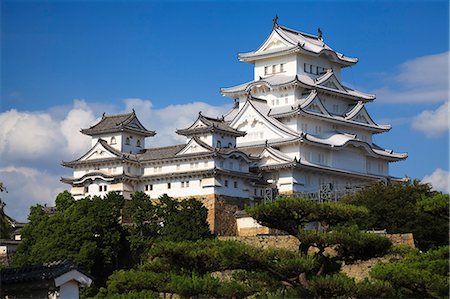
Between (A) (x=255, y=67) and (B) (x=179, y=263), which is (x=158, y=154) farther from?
(B) (x=179, y=263)

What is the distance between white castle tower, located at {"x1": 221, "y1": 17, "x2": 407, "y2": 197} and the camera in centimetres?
4878

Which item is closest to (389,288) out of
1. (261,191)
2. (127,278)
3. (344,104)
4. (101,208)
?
(127,278)

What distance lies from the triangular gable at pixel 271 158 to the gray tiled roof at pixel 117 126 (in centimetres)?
668

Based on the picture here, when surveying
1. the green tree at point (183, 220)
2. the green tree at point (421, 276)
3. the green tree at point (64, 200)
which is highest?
the green tree at point (64, 200)

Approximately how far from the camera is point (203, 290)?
21609 mm

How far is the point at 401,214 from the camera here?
36.5m

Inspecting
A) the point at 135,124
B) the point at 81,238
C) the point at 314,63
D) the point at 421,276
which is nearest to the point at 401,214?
the point at 81,238

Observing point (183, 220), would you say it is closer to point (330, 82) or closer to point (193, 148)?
point (193, 148)

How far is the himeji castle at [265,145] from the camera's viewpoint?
45938mm

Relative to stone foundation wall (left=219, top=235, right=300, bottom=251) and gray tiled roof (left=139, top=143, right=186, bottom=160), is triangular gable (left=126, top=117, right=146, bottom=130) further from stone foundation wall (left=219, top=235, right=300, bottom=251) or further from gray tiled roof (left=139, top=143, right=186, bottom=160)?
stone foundation wall (left=219, top=235, right=300, bottom=251)

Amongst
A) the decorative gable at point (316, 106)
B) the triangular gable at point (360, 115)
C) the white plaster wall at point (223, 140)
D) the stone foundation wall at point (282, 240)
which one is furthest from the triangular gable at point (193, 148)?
the triangular gable at point (360, 115)

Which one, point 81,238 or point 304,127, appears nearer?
point 81,238

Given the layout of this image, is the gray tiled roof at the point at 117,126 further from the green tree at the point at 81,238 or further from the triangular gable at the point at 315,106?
the triangular gable at the point at 315,106

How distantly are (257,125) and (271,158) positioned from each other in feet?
12.2
